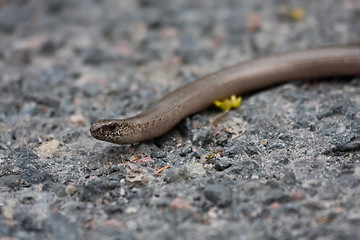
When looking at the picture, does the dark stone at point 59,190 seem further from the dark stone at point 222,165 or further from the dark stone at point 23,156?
the dark stone at point 222,165

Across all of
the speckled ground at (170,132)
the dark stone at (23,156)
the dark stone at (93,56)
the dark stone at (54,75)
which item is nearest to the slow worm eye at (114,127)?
the speckled ground at (170,132)

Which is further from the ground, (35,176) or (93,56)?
(93,56)

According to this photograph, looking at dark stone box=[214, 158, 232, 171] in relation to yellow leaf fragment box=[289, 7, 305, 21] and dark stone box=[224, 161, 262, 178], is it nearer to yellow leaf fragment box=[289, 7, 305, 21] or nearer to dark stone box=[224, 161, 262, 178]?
dark stone box=[224, 161, 262, 178]

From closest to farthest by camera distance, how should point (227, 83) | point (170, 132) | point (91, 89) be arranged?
point (170, 132) → point (227, 83) → point (91, 89)

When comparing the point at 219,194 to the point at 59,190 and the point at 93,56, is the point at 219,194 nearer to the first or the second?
the point at 59,190

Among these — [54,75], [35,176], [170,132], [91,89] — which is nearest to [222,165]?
[170,132]

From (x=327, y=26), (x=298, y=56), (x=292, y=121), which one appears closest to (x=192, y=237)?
(x=292, y=121)
